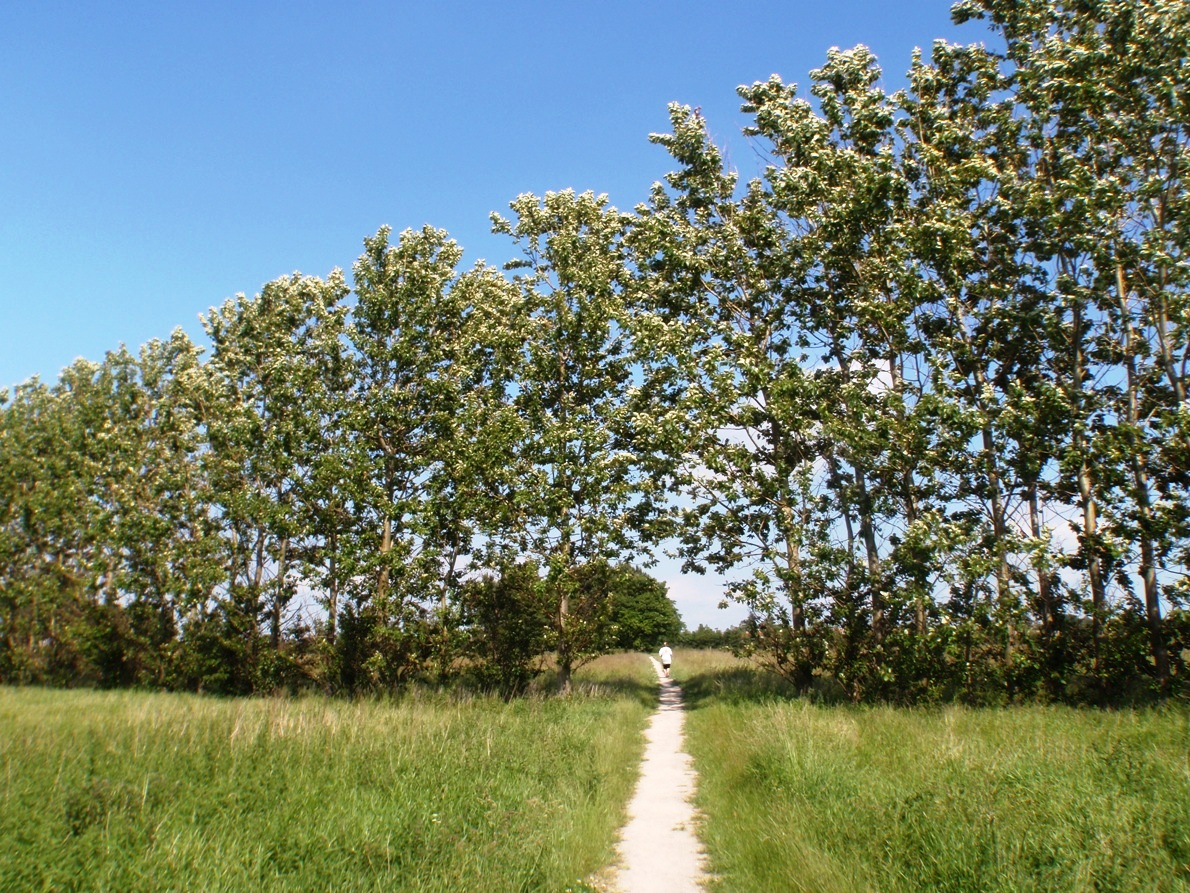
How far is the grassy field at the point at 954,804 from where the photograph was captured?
19.4 ft

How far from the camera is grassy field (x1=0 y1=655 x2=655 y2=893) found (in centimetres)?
548

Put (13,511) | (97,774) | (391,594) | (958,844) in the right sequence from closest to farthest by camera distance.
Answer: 1. (958,844)
2. (97,774)
3. (391,594)
4. (13,511)

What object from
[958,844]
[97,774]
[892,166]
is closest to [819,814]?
[958,844]

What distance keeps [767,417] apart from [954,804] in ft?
50.4

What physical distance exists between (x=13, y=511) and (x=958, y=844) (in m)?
39.8

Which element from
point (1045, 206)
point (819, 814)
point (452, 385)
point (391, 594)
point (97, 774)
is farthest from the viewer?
point (452, 385)

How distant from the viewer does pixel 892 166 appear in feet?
62.9

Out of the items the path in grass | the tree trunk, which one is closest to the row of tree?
the tree trunk

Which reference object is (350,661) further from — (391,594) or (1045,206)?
(1045,206)

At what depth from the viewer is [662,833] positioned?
926cm

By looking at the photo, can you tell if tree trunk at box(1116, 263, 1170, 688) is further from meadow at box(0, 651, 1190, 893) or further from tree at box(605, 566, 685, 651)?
tree at box(605, 566, 685, 651)

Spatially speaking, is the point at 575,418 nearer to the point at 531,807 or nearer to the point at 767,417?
the point at 767,417

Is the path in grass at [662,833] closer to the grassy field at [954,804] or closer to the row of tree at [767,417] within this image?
the grassy field at [954,804]

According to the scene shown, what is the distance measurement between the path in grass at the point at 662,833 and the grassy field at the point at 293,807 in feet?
1.13
